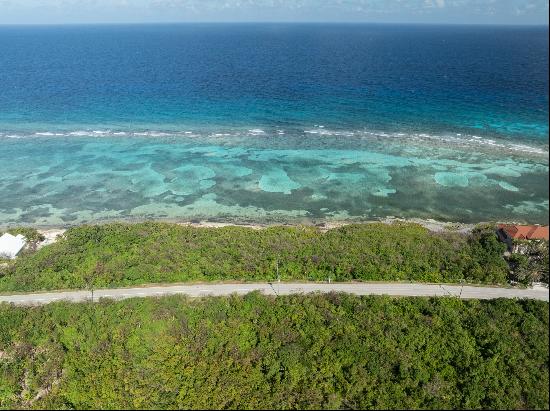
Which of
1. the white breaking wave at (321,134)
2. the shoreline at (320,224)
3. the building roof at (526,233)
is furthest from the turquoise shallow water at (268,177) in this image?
the building roof at (526,233)

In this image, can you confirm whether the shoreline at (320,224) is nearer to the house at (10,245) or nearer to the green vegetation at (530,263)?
the house at (10,245)

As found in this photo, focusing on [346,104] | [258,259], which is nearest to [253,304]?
[258,259]

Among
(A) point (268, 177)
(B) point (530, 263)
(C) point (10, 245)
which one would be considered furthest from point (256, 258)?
(C) point (10, 245)

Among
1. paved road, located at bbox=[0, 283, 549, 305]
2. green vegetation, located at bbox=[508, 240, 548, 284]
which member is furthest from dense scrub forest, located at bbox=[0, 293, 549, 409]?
green vegetation, located at bbox=[508, 240, 548, 284]

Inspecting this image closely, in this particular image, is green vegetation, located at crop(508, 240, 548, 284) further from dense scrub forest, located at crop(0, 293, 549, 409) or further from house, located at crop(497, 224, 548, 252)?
dense scrub forest, located at crop(0, 293, 549, 409)

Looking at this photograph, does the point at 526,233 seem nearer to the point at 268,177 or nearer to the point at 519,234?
the point at 519,234
